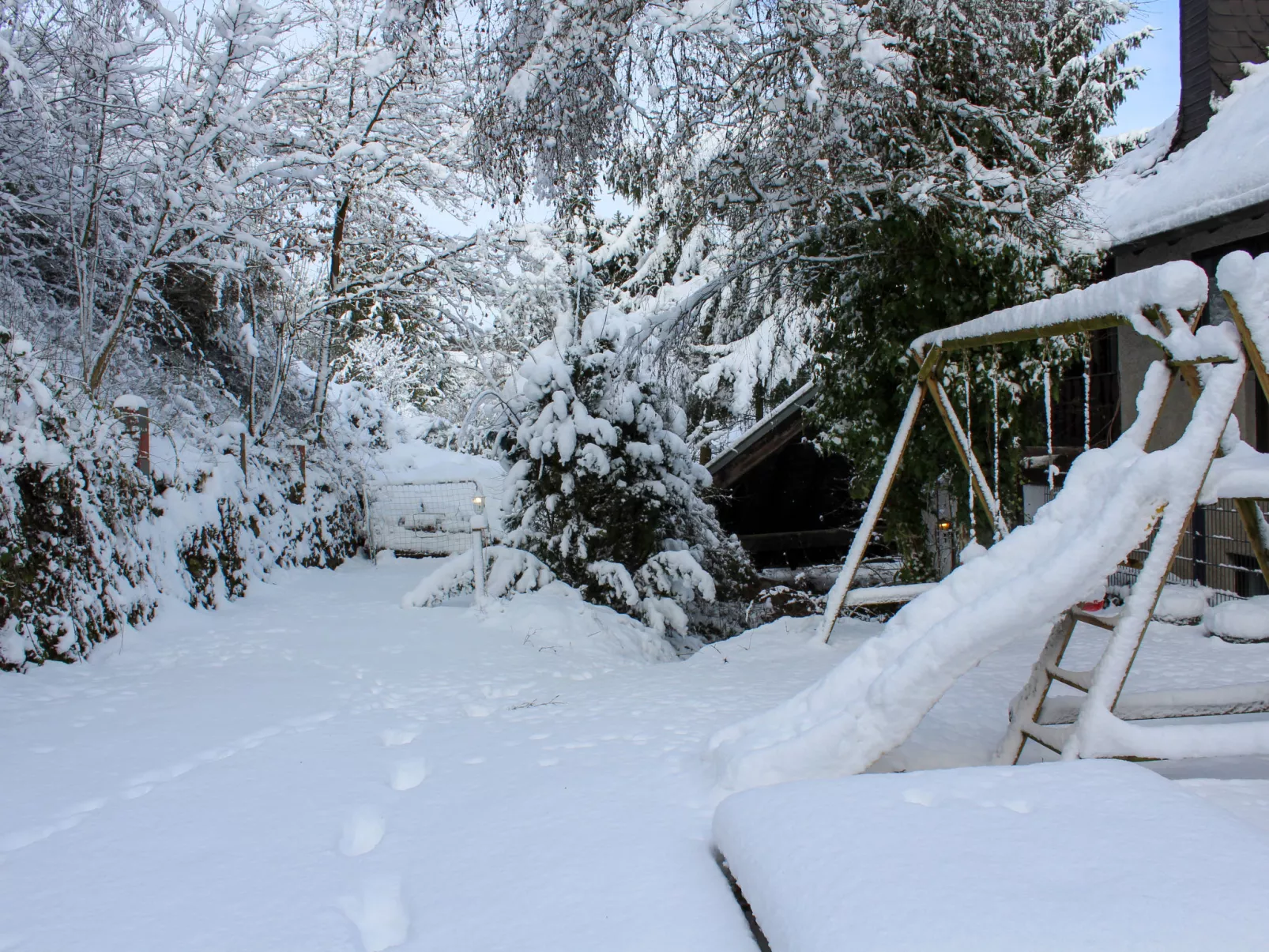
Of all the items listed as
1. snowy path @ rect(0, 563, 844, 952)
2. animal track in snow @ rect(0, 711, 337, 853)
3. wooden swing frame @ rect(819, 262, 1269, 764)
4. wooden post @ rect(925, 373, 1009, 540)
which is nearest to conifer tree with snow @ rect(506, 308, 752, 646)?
snowy path @ rect(0, 563, 844, 952)

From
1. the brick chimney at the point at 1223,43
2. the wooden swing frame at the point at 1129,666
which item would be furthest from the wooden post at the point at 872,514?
the brick chimney at the point at 1223,43

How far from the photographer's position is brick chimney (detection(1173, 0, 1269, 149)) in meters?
7.93

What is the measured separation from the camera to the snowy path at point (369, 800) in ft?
6.88

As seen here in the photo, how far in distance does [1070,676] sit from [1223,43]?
8209 mm

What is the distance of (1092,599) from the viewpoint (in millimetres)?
2709

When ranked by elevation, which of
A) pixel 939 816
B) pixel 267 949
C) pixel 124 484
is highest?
pixel 124 484

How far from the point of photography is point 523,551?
714cm

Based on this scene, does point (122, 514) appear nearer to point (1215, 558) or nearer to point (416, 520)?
point (416, 520)

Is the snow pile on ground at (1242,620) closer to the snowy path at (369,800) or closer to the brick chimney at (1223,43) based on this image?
the snowy path at (369,800)

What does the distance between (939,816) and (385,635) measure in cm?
490

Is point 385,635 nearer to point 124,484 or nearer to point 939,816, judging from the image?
point 124,484

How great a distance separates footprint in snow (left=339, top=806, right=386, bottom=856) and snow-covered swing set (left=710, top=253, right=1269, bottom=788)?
1.14 m

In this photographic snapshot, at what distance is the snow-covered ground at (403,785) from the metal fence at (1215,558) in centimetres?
131

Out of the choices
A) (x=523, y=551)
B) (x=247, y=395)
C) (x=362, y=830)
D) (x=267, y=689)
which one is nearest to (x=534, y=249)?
(x=247, y=395)
